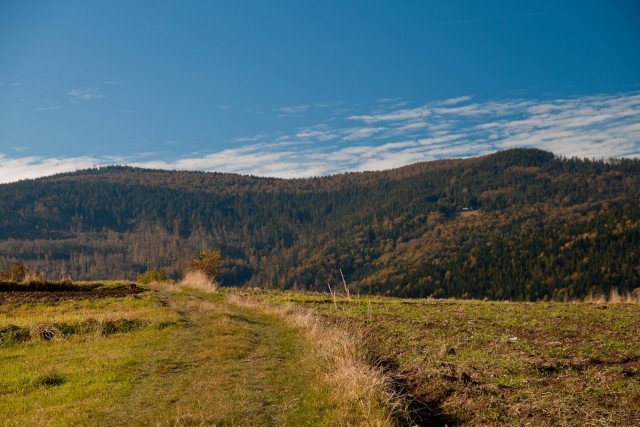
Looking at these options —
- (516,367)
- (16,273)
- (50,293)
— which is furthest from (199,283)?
(516,367)

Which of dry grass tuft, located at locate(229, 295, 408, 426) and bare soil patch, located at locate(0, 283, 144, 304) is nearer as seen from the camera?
dry grass tuft, located at locate(229, 295, 408, 426)

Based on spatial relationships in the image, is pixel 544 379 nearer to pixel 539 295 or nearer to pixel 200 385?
pixel 200 385

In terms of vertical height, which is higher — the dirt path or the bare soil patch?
the dirt path

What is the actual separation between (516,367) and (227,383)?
747 centimetres

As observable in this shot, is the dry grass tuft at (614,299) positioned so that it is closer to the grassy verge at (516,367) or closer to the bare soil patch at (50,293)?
the grassy verge at (516,367)

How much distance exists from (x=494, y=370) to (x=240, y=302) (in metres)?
23.4

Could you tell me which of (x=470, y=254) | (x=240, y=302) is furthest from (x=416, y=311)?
(x=470, y=254)

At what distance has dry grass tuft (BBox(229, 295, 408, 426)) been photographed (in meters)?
11.4

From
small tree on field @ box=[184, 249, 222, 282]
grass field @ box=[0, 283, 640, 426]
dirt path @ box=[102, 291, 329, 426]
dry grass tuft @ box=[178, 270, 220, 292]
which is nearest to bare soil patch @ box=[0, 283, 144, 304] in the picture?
dry grass tuft @ box=[178, 270, 220, 292]

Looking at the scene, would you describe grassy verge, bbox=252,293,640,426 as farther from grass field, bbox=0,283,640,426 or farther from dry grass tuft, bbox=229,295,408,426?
dry grass tuft, bbox=229,295,408,426

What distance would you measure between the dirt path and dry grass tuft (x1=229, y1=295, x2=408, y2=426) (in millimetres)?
427

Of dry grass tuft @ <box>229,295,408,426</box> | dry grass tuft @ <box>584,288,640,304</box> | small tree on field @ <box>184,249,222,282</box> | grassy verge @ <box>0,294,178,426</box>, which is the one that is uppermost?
dry grass tuft @ <box>229,295,408,426</box>

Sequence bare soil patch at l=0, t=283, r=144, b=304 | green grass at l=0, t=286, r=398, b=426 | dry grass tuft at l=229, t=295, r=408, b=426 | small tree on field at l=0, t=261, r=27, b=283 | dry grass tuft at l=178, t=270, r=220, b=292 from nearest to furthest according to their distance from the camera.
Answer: dry grass tuft at l=229, t=295, r=408, b=426
green grass at l=0, t=286, r=398, b=426
bare soil patch at l=0, t=283, r=144, b=304
dry grass tuft at l=178, t=270, r=220, b=292
small tree on field at l=0, t=261, r=27, b=283

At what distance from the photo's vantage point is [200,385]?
45.6 ft
